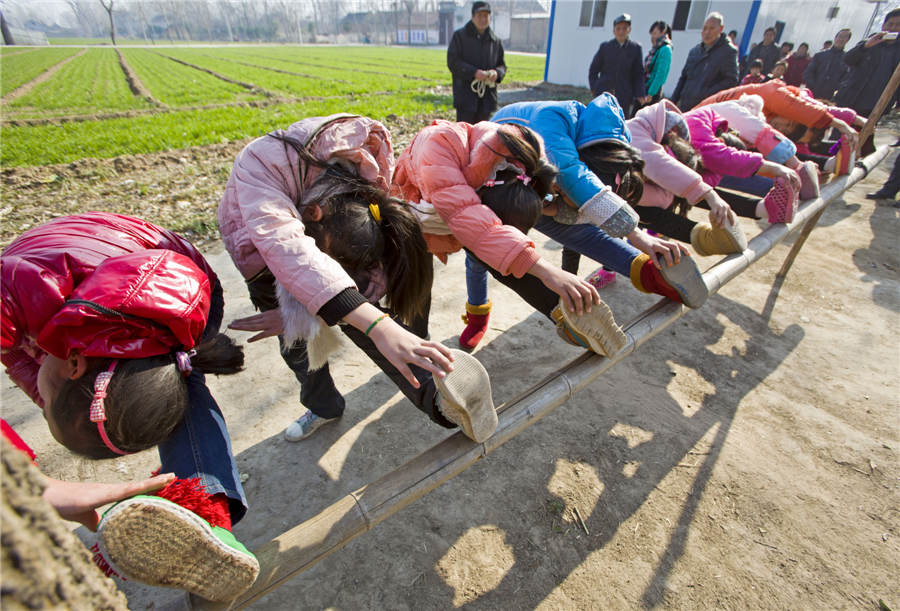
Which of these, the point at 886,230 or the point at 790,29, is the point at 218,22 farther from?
the point at 886,230

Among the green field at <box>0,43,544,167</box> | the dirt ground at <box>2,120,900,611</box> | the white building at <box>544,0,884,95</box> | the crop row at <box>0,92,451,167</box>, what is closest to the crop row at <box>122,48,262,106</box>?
the green field at <box>0,43,544,167</box>

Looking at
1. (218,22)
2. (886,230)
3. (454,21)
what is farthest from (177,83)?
(218,22)

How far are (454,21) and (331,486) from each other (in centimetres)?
7986

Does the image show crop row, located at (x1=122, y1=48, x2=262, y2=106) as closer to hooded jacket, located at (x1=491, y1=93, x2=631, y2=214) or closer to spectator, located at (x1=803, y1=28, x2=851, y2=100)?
hooded jacket, located at (x1=491, y1=93, x2=631, y2=214)

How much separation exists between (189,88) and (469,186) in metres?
19.4

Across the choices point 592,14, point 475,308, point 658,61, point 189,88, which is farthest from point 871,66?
point 189,88

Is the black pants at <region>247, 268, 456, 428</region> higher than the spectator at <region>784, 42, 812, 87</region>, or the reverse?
the spectator at <region>784, 42, 812, 87</region>

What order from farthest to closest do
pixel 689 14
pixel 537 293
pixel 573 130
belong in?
pixel 689 14, pixel 573 130, pixel 537 293

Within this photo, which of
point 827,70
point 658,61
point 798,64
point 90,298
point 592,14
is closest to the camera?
point 90,298

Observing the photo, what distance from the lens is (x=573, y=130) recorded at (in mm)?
A: 2146

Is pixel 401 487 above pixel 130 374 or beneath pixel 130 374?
beneath

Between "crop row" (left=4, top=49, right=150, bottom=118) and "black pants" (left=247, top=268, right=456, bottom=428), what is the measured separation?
13998 mm

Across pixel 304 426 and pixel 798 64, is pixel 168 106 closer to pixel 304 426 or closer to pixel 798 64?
pixel 304 426

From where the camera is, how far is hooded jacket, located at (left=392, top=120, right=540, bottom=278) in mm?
1625
